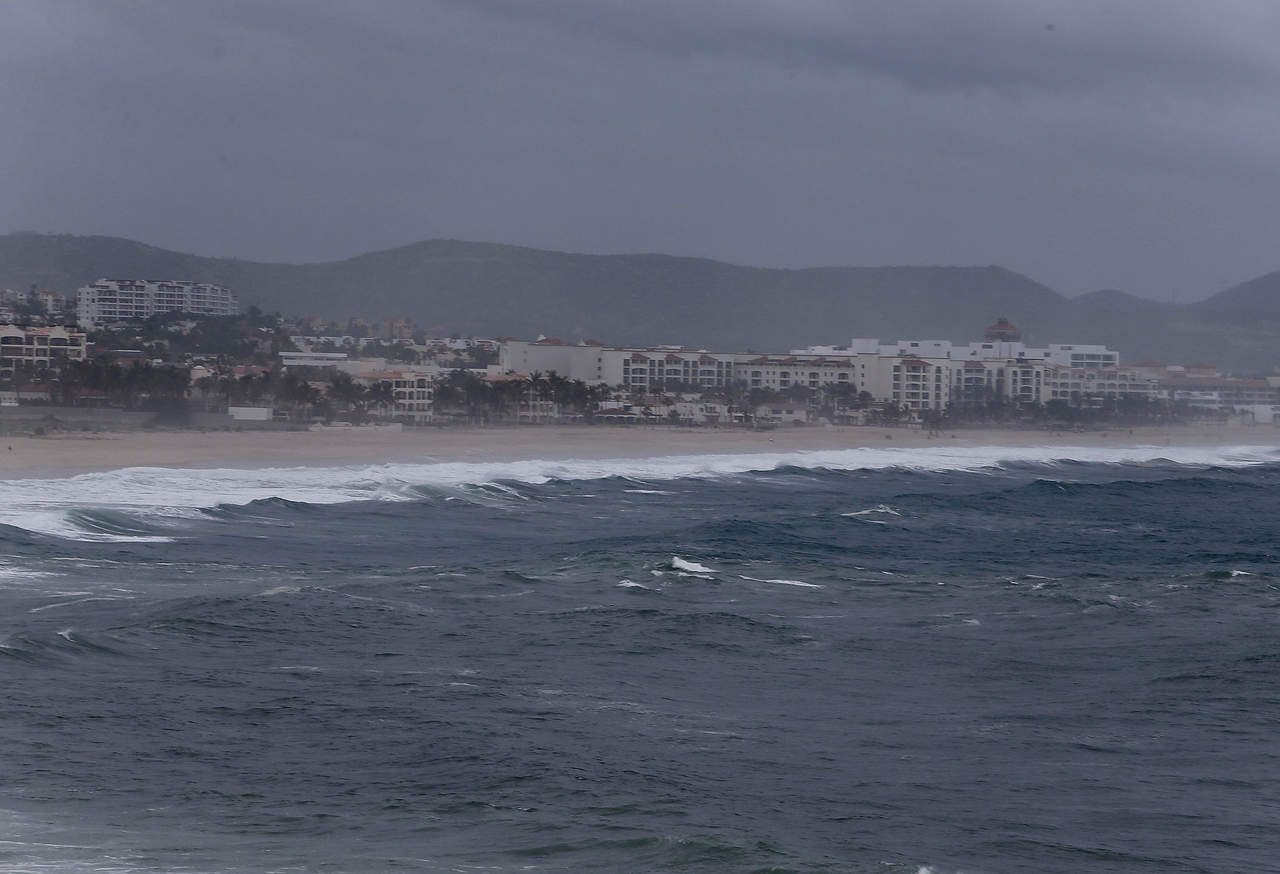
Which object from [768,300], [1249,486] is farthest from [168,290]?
[1249,486]

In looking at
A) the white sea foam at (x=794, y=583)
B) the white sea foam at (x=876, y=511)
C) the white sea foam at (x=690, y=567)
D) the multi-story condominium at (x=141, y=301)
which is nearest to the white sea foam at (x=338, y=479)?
the white sea foam at (x=876, y=511)

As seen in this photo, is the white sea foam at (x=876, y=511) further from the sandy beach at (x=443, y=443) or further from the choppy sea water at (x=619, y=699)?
the sandy beach at (x=443, y=443)

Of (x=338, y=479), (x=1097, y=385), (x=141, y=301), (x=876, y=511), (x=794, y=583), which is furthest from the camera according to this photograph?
(x=141, y=301)

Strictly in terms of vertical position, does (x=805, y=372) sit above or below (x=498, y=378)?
above

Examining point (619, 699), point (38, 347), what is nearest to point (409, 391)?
point (38, 347)

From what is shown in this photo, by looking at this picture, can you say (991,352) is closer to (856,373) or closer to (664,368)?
(856,373)

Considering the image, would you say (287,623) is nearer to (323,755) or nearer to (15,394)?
(323,755)

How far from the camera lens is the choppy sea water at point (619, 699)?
9469 millimetres

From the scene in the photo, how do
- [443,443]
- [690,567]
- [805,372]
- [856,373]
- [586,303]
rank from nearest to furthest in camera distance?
1. [690,567]
2. [443,443]
3. [805,372]
4. [856,373]
5. [586,303]

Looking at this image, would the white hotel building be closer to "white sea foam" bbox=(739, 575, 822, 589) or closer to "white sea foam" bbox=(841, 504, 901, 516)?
"white sea foam" bbox=(841, 504, 901, 516)

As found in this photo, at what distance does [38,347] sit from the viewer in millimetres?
73500

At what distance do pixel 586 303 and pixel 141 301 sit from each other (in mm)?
69001

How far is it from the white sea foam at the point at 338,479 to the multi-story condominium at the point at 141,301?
231ft

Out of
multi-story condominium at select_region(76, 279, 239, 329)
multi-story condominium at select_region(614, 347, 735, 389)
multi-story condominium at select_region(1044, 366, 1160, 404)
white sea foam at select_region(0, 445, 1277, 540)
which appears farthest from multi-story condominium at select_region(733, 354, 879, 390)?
multi-story condominium at select_region(76, 279, 239, 329)
